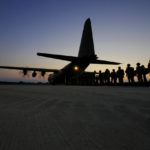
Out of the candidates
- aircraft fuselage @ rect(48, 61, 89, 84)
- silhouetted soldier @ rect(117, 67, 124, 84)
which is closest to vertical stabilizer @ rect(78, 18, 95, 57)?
aircraft fuselage @ rect(48, 61, 89, 84)

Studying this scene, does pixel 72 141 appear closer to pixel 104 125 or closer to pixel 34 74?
pixel 104 125

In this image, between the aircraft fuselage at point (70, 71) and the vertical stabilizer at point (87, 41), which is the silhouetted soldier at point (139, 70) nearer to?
the vertical stabilizer at point (87, 41)

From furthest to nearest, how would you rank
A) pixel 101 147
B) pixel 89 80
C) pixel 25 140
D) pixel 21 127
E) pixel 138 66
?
pixel 89 80
pixel 138 66
pixel 21 127
pixel 25 140
pixel 101 147

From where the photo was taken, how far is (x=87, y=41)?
19922 mm

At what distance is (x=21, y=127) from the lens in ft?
4.60

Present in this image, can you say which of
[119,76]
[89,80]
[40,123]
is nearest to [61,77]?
[119,76]

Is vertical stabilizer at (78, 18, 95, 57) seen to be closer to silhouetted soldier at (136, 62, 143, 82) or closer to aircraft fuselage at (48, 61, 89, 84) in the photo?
aircraft fuselage at (48, 61, 89, 84)

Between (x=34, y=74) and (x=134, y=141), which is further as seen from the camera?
(x=34, y=74)

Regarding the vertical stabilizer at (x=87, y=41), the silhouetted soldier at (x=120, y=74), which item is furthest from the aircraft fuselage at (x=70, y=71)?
the silhouetted soldier at (x=120, y=74)

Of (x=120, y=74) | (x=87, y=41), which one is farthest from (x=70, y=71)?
(x=120, y=74)

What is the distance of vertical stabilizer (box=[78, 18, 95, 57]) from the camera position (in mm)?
19547

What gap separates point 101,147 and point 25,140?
0.69 meters

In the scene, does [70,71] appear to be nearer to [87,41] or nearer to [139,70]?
[87,41]

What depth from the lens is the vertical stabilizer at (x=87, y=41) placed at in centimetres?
1955
